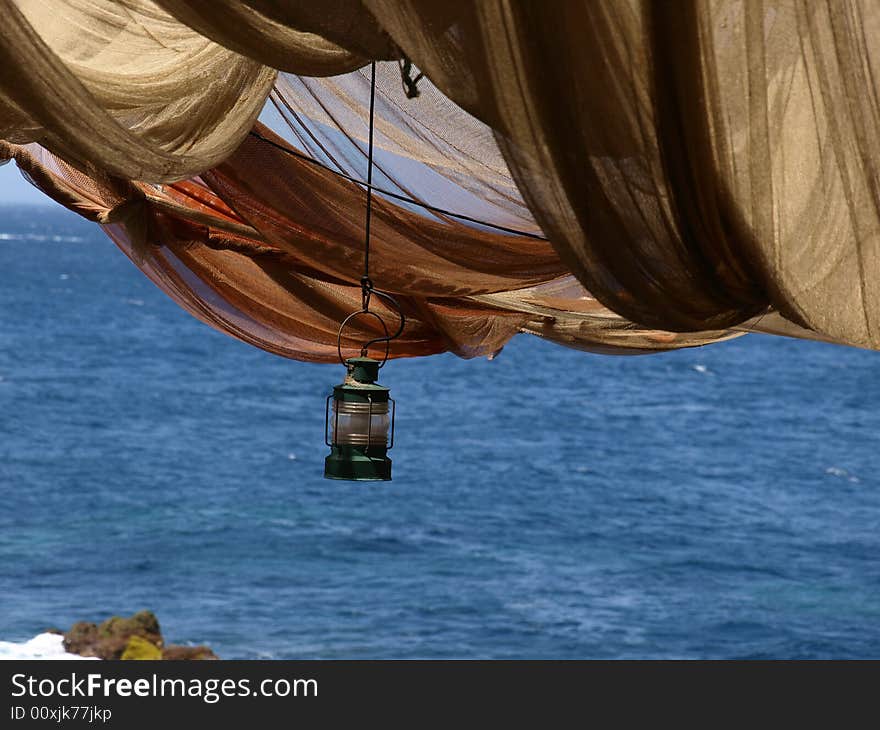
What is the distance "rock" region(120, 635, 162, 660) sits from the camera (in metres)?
11.7

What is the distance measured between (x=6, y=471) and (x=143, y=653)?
12310mm

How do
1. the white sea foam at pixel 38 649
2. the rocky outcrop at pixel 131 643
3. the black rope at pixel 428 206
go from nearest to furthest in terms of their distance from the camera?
the black rope at pixel 428 206
the rocky outcrop at pixel 131 643
the white sea foam at pixel 38 649

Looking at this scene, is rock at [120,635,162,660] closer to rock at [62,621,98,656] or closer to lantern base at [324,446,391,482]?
rock at [62,621,98,656]

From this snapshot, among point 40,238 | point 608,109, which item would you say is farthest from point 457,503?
point 40,238

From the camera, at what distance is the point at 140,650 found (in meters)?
11.8

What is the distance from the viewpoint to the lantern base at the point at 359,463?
2.76 metres

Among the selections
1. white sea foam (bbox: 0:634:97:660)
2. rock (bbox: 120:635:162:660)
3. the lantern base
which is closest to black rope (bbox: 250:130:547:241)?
the lantern base

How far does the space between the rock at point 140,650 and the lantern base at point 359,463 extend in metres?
9.42

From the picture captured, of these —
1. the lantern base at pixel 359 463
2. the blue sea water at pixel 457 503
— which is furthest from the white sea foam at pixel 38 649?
the lantern base at pixel 359 463

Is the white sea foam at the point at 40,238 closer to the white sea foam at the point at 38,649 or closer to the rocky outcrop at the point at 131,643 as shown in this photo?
the white sea foam at the point at 38,649

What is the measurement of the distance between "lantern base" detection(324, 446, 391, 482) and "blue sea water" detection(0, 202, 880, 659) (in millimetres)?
12406

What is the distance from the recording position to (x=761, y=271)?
1.71 m
